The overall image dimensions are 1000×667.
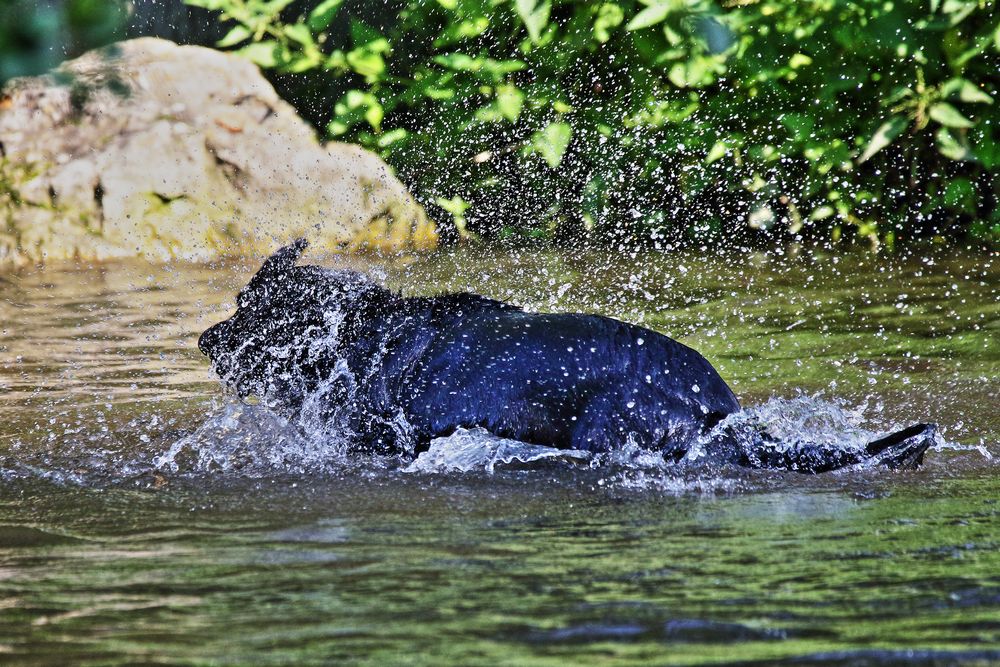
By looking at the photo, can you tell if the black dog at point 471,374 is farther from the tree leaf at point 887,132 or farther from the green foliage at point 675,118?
the tree leaf at point 887,132

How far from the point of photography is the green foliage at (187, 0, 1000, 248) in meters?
7.95

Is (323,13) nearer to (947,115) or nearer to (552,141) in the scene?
(552,141)

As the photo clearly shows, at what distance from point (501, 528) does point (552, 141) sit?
567 cm

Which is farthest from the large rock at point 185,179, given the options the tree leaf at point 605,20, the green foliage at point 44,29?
the green foliage at point 44,29

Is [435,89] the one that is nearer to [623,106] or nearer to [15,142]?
[623,106]

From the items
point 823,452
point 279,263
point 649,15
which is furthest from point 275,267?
point 649,15

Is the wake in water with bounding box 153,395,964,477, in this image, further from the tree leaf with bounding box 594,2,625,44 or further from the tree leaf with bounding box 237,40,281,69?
the tree leaf with bounding box 237,40,281,69

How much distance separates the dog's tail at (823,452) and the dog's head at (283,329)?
1649 millimetres

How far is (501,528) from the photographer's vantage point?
3.27 meters

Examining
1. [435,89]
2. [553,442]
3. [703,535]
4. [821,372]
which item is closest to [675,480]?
[553,442]

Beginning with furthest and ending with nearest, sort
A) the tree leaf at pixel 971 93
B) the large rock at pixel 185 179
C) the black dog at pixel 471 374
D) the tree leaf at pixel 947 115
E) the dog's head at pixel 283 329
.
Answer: the large rock at pixel 185 179
the tree leaf at pixel 947 115
the tree leaf at pixel 971 93
the dog's head at pixel 283 329
the black dog at pixel 471 374

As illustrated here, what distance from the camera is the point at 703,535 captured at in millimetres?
3111

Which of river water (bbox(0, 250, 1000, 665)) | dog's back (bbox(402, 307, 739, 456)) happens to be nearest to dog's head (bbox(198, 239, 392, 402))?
river water (bbox(0, 250, 1000, 665))

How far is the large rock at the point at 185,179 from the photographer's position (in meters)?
9.23
